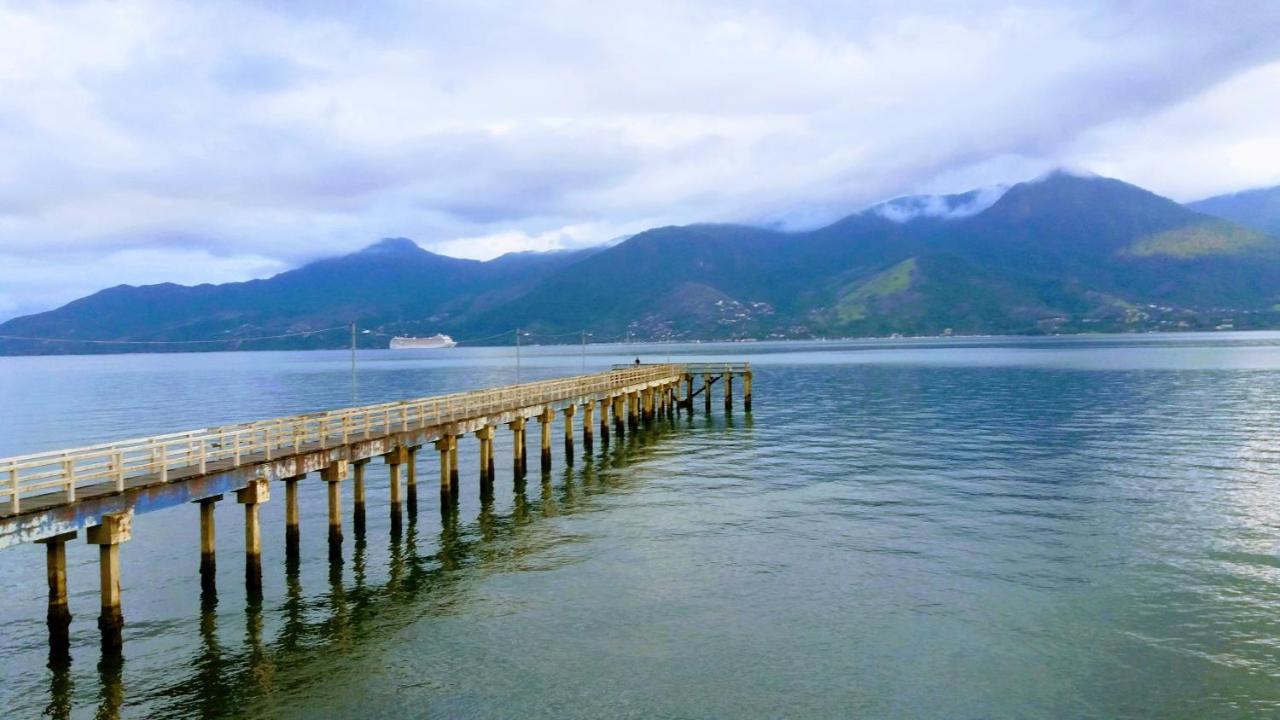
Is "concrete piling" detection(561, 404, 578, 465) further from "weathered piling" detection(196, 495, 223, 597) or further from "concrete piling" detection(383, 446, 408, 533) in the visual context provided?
"weathered piling" detection(196, 495, 223, 597)

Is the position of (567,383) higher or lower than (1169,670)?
higher

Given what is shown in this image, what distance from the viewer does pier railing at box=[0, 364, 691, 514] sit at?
22.0m

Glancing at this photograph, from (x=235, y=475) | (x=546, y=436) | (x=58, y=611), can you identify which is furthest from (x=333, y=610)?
(x=546, y=436)

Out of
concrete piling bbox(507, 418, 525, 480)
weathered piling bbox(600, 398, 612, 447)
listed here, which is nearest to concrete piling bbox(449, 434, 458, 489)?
concrete piling bbox(507, 418, 525, 480)

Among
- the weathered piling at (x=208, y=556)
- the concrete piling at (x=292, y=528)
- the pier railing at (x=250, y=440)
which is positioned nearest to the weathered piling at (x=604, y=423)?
the pier railing at (x=250, y=440)

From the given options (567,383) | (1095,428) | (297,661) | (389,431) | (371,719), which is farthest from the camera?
(1095,428)

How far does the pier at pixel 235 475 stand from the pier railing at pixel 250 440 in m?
0.08

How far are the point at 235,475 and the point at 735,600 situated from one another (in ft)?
55.9

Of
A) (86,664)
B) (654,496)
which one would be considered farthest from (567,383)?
(86,664)

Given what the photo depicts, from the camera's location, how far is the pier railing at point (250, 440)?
22.0 metres

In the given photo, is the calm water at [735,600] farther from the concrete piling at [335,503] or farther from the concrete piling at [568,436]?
the concrete piling at [568,436]

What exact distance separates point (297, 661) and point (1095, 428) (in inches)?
2553

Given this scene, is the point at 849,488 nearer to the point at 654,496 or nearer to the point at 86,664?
the point at 654,496

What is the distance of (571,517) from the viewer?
39844mm
